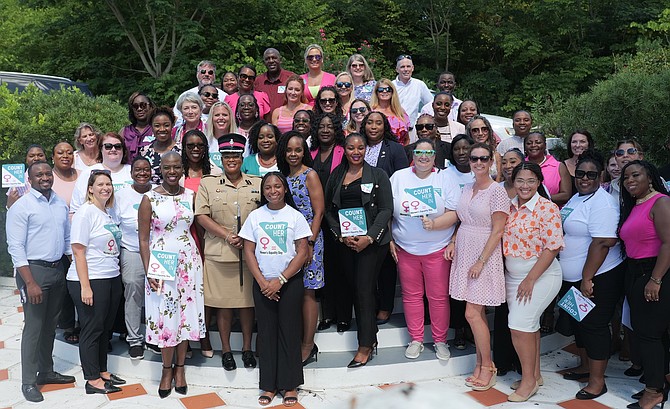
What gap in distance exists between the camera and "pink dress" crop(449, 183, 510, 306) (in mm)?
4816

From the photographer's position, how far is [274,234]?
4.70 meters

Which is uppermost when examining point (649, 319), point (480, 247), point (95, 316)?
point (480, 247)

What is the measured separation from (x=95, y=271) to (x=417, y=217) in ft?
9.21

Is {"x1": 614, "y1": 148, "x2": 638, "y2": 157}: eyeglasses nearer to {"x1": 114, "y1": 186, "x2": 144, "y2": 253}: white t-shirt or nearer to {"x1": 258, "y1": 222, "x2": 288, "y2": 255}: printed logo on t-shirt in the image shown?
{"x1": 258, "y1": 222, "x2": 288, "y2": 255}: printed logo on t-shirt

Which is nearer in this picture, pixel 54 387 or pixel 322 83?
pixel 54 387

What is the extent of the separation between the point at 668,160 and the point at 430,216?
3.28 meters

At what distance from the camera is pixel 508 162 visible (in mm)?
5242

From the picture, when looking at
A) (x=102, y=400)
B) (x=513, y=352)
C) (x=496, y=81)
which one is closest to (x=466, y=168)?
(x=513, y=352)

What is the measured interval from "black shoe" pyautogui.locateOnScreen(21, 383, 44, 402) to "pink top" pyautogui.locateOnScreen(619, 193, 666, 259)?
16.3 feet

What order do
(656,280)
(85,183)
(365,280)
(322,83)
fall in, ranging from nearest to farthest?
(656,280) → (365,280) → (85,183) → (322,83)

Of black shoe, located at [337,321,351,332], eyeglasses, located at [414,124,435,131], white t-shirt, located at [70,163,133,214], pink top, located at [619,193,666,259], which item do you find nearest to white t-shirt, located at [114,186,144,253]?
white t-shirt, located at [70,163,133,214]

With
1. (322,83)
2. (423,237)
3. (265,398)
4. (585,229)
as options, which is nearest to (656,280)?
(585,229)

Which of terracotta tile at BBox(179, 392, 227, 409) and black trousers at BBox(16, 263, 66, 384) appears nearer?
terracotta tile at BBox(179, 392, 227, 409)

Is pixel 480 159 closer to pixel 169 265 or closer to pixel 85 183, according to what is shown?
pixel 169 265
